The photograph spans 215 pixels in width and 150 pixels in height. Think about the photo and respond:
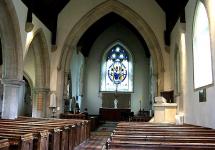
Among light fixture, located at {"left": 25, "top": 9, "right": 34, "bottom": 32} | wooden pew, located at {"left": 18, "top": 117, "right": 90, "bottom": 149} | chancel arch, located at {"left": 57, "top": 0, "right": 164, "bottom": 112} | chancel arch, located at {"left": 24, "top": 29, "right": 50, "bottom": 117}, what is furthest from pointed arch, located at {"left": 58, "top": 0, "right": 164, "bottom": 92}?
wooden pew, located at {"left": 18, "top": 117, "right": 90, "bottom": 149}

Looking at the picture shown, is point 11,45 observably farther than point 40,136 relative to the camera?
Yes

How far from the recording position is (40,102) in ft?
40.1

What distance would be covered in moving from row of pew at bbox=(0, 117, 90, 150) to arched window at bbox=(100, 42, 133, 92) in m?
10.5

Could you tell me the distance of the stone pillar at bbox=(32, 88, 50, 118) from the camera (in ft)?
39.8

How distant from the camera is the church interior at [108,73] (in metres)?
5.00

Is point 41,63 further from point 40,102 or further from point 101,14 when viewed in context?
point 101,14

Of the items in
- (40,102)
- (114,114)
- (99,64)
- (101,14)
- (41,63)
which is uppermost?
(101,14)

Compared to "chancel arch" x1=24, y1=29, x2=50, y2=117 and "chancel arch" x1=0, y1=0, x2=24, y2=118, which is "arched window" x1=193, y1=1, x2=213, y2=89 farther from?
"chancel arch" x1=24, y1=29, x2=50, y2=117

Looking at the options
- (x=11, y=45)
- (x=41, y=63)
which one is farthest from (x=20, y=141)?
(x=41, y=63)

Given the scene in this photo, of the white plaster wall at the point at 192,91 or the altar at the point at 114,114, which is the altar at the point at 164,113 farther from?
the altar at the point at 114,114

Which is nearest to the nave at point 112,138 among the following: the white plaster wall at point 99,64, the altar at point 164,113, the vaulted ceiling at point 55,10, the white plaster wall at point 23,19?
the altar at point 164,113

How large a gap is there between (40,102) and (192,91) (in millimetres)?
6795

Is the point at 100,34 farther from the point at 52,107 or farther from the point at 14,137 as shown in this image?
the point at 14,137

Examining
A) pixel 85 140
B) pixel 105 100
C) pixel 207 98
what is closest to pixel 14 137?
pixel 207 98
